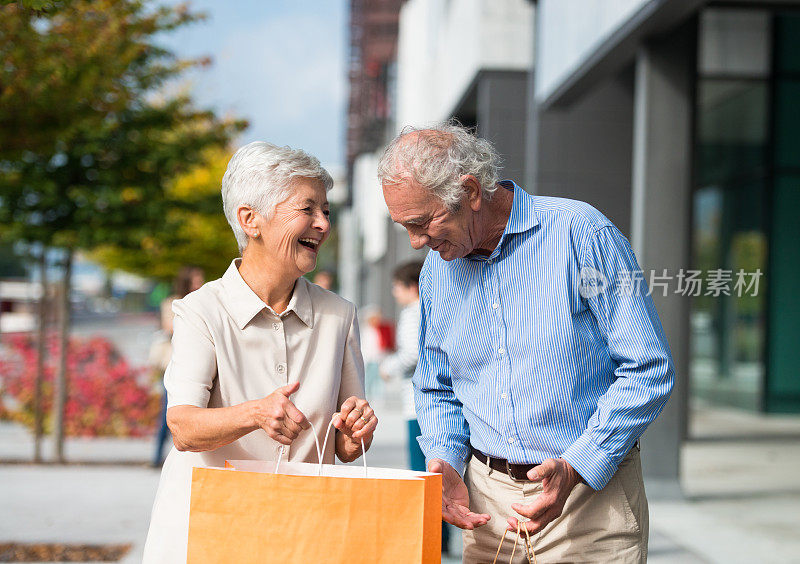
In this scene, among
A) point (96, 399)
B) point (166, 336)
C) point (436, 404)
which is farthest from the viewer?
point (96, 399)

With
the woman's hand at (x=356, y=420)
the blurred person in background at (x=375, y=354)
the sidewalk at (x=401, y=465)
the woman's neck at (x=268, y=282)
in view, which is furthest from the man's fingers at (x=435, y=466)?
the blurred person in background at (x=375, y=354)

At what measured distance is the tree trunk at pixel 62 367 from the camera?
32.0ft

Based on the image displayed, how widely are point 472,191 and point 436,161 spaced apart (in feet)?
0.48

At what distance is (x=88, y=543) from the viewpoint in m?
6.54

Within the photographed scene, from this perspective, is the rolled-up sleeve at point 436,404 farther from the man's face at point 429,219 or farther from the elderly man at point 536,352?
the man's face at point 429,219

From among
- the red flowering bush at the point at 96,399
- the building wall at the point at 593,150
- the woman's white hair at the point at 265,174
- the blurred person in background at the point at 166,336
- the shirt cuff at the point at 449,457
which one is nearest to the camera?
the woman's white hair at the point at 265,174

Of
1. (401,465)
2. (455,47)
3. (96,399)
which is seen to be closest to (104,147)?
(96,399)

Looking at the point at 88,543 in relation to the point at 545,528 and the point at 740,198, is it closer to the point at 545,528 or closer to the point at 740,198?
the point at 545,528

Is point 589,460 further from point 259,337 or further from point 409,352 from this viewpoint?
point 409,352

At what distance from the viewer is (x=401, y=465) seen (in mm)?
9703

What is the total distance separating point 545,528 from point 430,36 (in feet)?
56.8

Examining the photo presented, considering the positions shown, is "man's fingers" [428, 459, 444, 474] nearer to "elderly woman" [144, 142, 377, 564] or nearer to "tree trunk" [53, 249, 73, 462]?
"elderly woman" [144, 142, 377, 564]

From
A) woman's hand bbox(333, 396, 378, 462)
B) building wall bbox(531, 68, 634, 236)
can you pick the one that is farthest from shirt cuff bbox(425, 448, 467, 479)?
building wall bbox(531, 68, 634, 236)

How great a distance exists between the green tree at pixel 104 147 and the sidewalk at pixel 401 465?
1.00m
